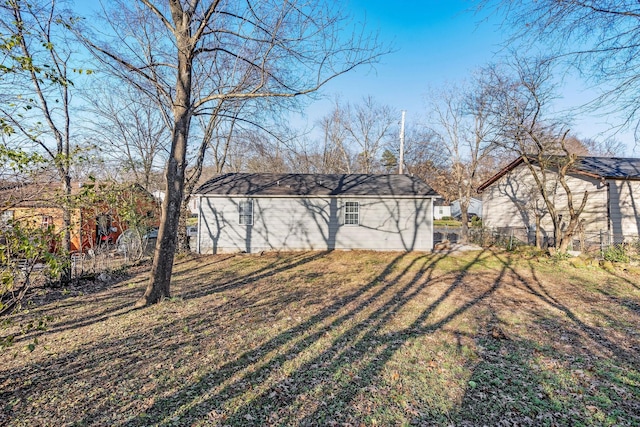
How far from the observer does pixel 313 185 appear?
1402 cm

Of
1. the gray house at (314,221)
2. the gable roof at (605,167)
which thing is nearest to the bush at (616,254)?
the gable roof at (605,167)

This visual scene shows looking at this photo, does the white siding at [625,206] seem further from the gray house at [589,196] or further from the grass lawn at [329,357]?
the grass lawn at [329,357]

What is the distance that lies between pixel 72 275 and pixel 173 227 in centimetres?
397

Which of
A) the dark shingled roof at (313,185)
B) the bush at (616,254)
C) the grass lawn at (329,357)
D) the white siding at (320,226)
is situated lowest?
the grass lawn at (329,357)

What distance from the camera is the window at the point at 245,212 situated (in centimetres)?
1341

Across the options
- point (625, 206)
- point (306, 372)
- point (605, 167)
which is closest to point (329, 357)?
point (306, 372)

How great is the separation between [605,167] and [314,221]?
531 inches

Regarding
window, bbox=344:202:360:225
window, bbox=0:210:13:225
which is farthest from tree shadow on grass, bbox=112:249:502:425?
window, bbox=344:202:360:225

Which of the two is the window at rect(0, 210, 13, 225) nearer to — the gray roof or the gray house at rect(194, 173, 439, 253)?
the gray house at rect(194, 173, 439, 253)

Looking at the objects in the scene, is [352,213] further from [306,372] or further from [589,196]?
[589,196]

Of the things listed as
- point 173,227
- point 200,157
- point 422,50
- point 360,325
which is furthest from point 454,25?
point 200,157

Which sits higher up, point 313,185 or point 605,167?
point 605,167

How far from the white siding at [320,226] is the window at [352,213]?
157 millimetres

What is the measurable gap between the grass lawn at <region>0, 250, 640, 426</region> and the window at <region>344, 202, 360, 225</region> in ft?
18.4
